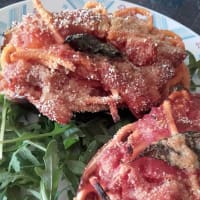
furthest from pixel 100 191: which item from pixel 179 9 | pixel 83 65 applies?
pixel 179 9

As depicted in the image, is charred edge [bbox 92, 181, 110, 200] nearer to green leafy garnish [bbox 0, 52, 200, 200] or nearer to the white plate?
green leafy garnish [bbox 0, 52, 200, 200]

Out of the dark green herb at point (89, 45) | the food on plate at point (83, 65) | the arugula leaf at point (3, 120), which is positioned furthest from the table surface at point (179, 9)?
the arugula leaf at point (3, 120)

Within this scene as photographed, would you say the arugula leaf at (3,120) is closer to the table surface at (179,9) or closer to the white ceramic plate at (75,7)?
the white ceramic plate at (75,7)

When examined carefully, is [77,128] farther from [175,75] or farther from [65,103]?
[175,75]

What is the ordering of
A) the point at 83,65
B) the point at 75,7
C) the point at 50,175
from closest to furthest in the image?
1. the point at 50,175
2. the point at 83,65
3. the point at 75,7

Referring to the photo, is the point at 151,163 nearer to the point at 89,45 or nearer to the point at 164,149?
the point at 164,149

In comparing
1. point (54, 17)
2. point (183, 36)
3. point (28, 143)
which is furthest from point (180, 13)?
point (28, 143)
